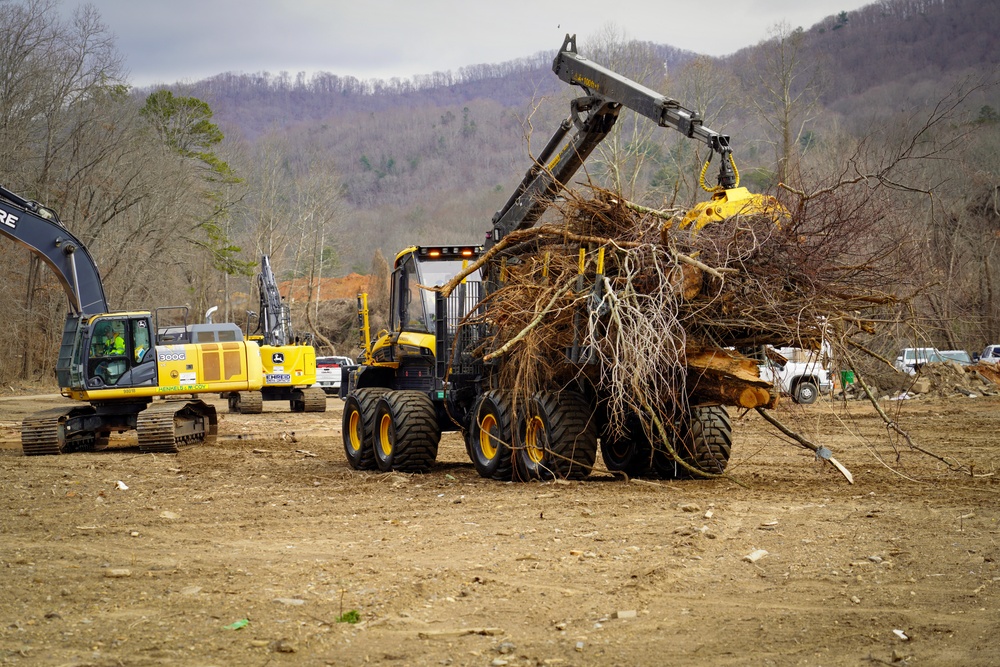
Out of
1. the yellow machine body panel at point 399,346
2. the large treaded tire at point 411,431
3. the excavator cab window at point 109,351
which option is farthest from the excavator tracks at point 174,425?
the large treaded tire at point 411,431

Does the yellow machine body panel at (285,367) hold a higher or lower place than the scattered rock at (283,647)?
higher

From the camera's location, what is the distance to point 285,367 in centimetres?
2867

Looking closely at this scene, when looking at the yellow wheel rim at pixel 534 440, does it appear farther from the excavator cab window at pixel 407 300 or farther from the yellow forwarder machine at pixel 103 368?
the yellow forwarder machine at pixel 103 368

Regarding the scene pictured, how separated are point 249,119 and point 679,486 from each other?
514 ft

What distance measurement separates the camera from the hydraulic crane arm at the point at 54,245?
57.2 ft

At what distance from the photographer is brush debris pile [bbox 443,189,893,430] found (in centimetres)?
1017

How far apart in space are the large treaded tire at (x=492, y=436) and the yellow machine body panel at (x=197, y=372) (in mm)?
7188

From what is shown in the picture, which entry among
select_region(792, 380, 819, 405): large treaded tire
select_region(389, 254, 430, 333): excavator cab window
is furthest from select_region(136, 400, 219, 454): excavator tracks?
select_region(792, 380, 819, 405): large treaded tire

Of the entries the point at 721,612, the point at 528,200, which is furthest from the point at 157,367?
the point at 721,612

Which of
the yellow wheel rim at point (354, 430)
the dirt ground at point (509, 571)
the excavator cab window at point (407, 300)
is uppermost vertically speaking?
the excavator cab window at point (407, 300)

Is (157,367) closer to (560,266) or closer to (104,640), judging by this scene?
(560,266)

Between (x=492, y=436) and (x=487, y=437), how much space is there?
0.64m

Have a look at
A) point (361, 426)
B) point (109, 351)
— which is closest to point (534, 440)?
point (361, 426)

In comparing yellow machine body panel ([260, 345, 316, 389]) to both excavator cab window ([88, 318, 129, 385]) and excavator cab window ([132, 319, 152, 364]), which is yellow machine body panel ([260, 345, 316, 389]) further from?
excavator cab window ([88, 318, 129, 385])
